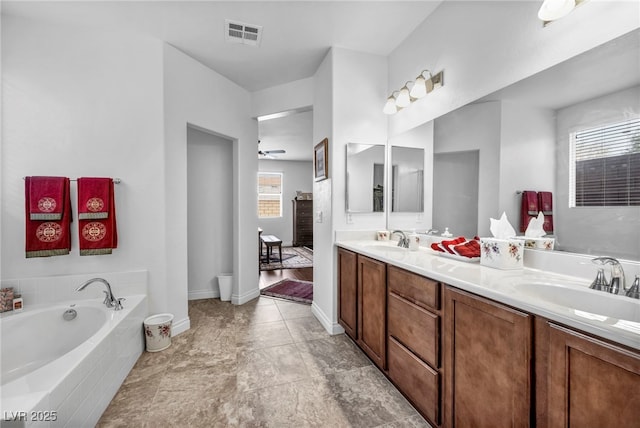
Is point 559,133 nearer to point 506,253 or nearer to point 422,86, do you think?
point 506,253

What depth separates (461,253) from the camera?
5.63 feet

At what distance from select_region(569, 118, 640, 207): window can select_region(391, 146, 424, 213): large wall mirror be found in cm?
120

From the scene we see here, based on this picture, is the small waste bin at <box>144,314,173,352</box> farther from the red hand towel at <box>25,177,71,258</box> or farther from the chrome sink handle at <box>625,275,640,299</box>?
the chrome sink handle at <box>625,275,640,299</box>

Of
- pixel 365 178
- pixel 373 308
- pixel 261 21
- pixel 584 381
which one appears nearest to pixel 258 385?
pixel 373 308

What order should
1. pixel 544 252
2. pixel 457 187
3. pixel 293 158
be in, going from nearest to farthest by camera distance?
pixel 544 252 → pixel 457 187 → pixel 293 158

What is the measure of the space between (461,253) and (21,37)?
373 centimetres

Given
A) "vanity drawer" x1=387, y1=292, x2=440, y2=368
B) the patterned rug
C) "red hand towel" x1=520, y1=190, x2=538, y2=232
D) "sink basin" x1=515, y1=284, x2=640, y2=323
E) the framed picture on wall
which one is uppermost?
the framed picture on wall

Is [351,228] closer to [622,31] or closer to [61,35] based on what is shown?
[622,31]

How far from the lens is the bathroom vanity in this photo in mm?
744

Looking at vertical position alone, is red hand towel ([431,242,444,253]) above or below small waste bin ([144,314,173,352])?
above

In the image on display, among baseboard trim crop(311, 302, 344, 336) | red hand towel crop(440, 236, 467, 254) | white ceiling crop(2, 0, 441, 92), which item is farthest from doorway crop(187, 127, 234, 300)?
red hand towel crop(440, 236, 467, 254)

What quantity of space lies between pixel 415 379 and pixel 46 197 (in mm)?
2991

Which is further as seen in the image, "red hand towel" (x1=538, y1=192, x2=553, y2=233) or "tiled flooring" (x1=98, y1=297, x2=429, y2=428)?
"tiled flooring" (x1=98, y1=297, x2=429, y2=428)

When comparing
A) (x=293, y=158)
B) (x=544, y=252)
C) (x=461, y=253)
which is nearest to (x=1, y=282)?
(x=461, y=253)
